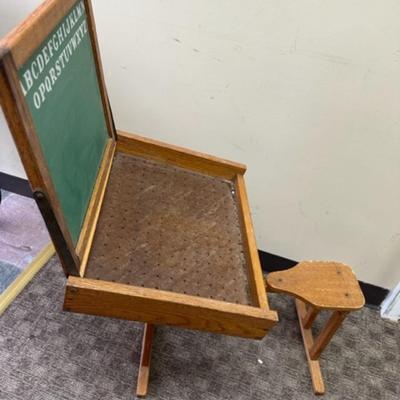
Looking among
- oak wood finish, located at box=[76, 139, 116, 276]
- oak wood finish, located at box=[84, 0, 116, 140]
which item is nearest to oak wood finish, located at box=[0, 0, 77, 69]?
oak wood finish, located at box=[84, 0, 116, 140]

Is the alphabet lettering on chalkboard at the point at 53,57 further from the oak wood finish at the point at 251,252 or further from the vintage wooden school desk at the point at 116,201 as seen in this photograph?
the oak wood finish at the point at 251,252

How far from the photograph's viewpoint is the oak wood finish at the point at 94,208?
0.75m

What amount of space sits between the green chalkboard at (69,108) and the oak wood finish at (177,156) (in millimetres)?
122

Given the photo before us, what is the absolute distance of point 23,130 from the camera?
0.50m

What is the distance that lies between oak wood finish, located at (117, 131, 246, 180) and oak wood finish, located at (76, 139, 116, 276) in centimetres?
5

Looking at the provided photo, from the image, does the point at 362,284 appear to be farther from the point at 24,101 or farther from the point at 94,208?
the point at 24,101

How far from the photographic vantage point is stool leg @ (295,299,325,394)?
1223 mm

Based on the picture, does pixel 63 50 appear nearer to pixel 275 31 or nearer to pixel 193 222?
pixel 193 222

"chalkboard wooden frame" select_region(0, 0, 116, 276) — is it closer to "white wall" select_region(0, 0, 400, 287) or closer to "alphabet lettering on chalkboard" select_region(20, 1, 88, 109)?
"alphabet lettering on chalkboard" select_region(20, 1, 88, 109)

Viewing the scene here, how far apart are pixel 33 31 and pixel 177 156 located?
0.57 metres

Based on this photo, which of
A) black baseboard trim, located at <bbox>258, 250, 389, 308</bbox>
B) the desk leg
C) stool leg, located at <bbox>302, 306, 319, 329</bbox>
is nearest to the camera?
the desk leg

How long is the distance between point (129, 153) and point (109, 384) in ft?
2.28

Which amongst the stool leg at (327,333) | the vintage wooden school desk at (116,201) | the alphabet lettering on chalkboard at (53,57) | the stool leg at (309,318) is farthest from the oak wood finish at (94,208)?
the stool leg at (309,318)

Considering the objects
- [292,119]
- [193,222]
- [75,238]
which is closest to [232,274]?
[193,222]
